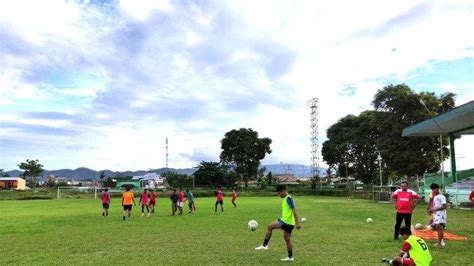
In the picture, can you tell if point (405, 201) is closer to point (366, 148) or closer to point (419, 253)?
point (419, 253)

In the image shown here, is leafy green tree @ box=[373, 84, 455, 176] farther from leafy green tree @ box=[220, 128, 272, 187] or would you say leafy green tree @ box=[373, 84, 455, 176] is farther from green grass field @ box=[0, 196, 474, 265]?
leafy green tree @ box=[220, 128, 272, 187]

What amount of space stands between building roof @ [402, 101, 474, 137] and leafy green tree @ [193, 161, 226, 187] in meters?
52.2

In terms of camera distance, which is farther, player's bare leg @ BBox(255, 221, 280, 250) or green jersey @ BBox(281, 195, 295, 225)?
player's bare leg @ BBox(255, 221, 280, 250)

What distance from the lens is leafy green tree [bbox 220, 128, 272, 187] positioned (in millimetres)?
92812

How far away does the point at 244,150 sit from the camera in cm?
9231

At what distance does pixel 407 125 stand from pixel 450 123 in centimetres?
1336

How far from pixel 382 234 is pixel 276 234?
3.92 meters

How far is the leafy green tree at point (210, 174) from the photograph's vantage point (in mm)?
90438

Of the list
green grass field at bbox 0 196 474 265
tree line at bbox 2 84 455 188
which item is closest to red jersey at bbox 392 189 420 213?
green grass field at bbox 0 196 474 265

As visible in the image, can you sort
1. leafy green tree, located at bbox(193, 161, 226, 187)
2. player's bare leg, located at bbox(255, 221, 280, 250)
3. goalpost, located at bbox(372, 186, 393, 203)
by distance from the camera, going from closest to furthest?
player's bare leg, located at bbox(255, 221, 280, 250) → goalpost, located at bbox(372, 186, 393, 203) → leafy green tree, located at bbox(193, 161, 226, 187)

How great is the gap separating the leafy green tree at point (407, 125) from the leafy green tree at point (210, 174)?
4417 centimetres

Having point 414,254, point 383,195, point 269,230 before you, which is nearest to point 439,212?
point 269,230

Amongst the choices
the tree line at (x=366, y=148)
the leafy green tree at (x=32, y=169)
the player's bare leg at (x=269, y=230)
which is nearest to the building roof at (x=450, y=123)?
the tree line at (x=366, y=148)

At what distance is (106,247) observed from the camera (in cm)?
1359
